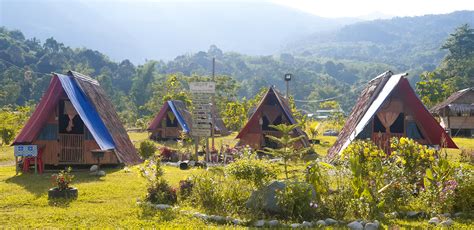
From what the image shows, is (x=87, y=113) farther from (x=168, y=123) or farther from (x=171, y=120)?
(x=168, y=123)

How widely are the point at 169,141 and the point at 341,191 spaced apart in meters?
27.9

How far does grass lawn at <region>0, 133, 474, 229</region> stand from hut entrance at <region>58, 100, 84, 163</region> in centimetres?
277

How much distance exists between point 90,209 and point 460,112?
126 ft

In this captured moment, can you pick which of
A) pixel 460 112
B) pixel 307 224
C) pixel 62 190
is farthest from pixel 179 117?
pixel 307 224

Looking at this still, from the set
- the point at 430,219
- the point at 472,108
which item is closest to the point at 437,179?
the point at 430,219

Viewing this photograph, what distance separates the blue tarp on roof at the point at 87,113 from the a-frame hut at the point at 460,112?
3267 cm

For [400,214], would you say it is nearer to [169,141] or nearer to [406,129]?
[406,129]

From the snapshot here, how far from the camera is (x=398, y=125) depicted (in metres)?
21.6

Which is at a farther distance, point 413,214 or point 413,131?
point 413,131

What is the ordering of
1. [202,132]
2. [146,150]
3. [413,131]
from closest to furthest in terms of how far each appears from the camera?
[413,131] → [202,132] → [146,150]

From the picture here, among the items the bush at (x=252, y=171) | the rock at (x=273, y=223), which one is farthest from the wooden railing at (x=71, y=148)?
the rock at (x=273, y=223)

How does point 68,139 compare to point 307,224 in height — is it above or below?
above

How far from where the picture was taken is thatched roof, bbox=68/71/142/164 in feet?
67.4

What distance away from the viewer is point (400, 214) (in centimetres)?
1118
